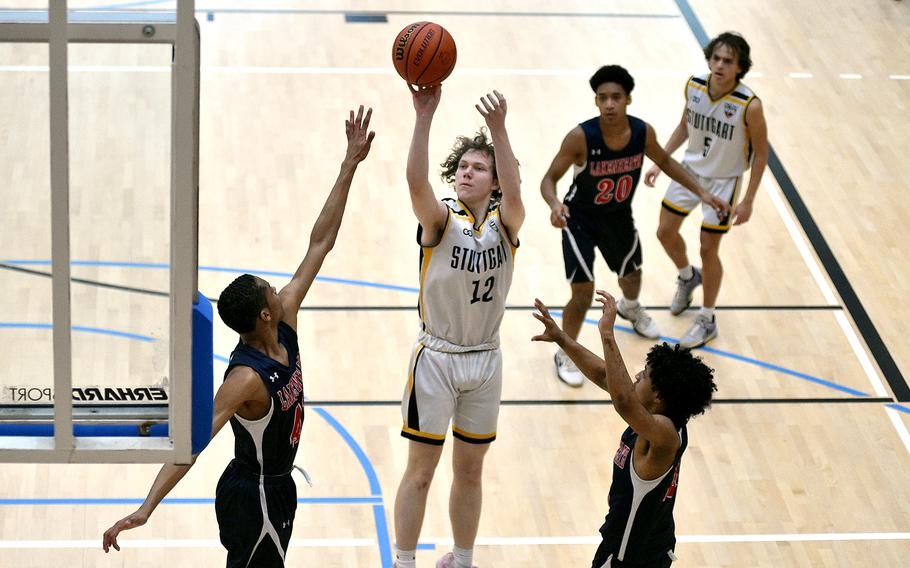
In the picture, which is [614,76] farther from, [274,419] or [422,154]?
[274,419]

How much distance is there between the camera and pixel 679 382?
4.30m

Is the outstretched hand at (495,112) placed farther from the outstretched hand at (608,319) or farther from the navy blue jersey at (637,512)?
the navy blue jersey at (637,512)

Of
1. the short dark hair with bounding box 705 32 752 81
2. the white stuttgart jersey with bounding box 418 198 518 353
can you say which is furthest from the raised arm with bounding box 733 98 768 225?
the white stuttgart jersey with bounding box 418 198 518 353

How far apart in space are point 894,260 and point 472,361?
14.2ft

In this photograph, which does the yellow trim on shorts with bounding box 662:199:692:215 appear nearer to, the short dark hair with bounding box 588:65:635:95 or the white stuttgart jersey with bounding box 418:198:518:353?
the short dark hair with bounding box 588:65:635:95

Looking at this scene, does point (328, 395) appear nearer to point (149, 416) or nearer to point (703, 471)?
point (703, 471)

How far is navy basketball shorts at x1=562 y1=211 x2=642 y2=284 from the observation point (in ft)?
22.6

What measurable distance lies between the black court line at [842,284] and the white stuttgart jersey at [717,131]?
124cm

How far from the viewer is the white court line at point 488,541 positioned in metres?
5.67

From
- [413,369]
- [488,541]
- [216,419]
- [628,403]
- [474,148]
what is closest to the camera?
[216,419]

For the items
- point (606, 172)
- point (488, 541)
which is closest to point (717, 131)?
point (606, 172)

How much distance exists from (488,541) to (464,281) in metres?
1.47

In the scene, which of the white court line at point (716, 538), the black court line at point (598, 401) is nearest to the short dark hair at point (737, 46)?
the black court line at point (598, 401)

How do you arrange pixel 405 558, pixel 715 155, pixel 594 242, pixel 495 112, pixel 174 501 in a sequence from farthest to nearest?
pixel 715 155, pixel 594 242, pixel 174 501, pixel 405 558, pixel 495 112
